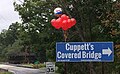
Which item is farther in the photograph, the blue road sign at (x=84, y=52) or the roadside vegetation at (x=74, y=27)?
the roadside vegetation at (x=74, y=27)

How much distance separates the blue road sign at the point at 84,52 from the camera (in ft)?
52.1

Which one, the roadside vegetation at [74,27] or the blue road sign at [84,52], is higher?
the roadside vegetation at [74,27]

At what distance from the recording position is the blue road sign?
52.1 feet

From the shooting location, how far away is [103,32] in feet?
95.1

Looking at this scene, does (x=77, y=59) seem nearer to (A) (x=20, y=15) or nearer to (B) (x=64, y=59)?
(B) (x=64, y=59)

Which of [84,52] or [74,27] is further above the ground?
[74,27]

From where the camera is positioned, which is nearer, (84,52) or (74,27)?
(84,52)

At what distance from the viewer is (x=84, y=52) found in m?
15.9

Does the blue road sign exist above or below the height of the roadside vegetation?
below

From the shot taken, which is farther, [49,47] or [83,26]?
[49,47]

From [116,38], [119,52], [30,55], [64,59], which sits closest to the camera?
[64,59]

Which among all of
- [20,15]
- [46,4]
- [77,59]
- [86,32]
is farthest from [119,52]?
[20,15]

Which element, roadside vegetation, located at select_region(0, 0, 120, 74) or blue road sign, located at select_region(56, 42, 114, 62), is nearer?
blue road sign, located at select_region(56, 42, 114, 62)

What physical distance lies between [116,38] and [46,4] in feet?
21.9
